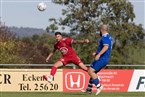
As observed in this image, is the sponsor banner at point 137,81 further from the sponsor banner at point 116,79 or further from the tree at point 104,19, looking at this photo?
the tree at point 104,19

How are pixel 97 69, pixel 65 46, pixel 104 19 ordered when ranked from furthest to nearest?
pixel 104 19
pixel 65 46
pixel 97 69

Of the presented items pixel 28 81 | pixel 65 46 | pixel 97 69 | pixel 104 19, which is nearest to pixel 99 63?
pixel 97 69

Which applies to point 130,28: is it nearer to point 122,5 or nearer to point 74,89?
point 122,5

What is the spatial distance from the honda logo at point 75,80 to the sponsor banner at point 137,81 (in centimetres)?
201

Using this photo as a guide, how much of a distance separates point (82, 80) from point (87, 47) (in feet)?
101

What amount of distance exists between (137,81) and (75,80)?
8.37 ft

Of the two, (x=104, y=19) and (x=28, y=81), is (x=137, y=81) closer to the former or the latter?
(x=28, y=81)

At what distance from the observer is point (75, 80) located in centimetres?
2395

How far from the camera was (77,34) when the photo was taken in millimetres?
56625

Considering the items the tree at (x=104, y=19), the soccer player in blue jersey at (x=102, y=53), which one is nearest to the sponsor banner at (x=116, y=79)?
the soccer player in blue jersey at (x=102, y=53)

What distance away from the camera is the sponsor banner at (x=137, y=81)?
24094 millimetres

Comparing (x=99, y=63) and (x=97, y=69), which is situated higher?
(x=99, y=63)

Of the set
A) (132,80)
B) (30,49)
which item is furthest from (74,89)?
(30,49)

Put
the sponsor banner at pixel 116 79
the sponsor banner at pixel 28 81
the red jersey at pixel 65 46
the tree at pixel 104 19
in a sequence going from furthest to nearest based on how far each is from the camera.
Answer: the tree at pixel 104 19 → the sponsor banner at pixel 116 79 → the sponsor banner at pixel 28 81 → the red jersey at pixel 65 46
